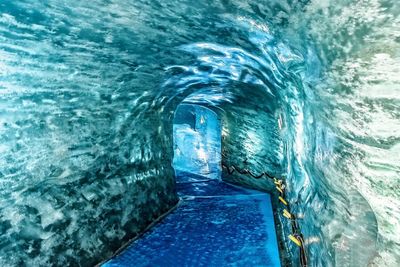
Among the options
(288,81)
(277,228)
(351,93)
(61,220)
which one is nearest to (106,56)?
(61,220)

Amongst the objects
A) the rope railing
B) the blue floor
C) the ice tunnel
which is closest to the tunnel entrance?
the rope railing

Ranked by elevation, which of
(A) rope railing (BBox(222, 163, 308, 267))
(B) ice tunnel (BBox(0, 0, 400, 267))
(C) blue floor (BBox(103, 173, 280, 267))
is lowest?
(C) blue floor (BBox(103, 173, 280, 267))

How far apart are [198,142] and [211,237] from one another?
5.43 metres

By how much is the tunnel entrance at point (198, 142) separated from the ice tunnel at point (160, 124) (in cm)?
337

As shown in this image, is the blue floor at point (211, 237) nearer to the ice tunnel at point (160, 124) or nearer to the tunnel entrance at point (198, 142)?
the ice tunnel at point (160, 124)

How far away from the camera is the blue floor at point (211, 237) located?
3.95m

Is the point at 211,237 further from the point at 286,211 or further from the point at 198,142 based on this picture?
the point at 198,142

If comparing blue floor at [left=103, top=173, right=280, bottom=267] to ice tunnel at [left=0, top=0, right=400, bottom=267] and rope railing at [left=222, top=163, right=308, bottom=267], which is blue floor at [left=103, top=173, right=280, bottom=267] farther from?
rope railing at [left=222, top=163, right=308, bottom=267]

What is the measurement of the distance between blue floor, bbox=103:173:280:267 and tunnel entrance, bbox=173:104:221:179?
7.59 ft

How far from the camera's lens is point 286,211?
3557 millimetres

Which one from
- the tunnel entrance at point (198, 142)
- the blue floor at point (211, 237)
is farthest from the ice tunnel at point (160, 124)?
the tunnel entrance at point (198, 142)

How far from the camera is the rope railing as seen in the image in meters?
3.18

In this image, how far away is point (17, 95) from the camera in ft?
8.63

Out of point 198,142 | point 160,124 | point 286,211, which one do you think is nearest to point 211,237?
point 286,211
